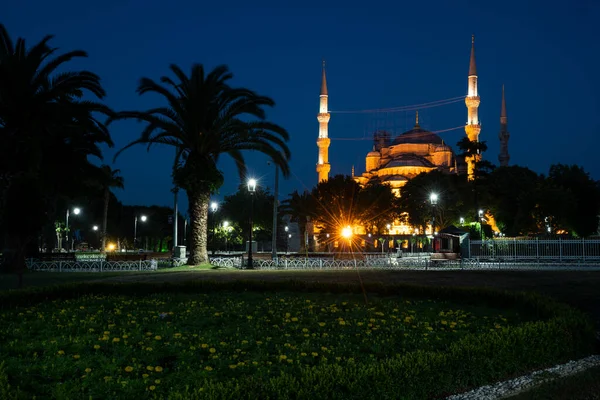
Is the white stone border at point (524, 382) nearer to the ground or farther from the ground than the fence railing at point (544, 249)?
nearer to the ground

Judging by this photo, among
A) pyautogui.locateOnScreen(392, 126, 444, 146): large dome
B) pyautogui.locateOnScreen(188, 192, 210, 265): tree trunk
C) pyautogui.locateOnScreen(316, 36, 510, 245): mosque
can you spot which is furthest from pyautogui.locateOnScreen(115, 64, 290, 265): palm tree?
pyautogui.locateOnScreen(392, 126, 444, 146): large dome

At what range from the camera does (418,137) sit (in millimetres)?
106188

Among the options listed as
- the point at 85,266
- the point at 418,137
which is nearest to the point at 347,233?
the point at 85,266

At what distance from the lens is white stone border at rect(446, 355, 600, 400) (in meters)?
6.01

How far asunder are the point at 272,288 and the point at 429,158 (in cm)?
9200

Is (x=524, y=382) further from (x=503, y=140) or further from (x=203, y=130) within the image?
(x=503, y=140)

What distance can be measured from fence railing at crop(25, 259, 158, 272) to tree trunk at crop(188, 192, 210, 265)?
189 centimetres

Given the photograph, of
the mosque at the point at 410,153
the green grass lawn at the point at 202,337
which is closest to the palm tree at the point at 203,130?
the green grass lawn at the point at 202,337

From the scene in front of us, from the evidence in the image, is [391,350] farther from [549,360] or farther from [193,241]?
[193,241]

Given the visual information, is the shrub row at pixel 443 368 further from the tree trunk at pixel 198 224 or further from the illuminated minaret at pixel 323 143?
the illuminated minaret at pixel 323 143

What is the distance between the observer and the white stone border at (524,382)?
6012 millimetres

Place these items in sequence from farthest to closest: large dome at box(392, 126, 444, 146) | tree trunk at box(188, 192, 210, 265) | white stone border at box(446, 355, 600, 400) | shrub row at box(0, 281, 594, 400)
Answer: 1. large dome at box(392, 126, 444, 146)
2. tree trunk at box(188, 192, 210, 265)
3. white stone border at box(446, 355, 600, 400)
4. shrub row at box(0, 281, 594, 400)

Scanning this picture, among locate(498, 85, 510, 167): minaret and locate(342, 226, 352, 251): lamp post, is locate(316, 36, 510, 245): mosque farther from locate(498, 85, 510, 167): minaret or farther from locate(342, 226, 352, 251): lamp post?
locate(342, 226, 352, 251): lamp post

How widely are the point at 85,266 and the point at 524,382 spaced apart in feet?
73.2
